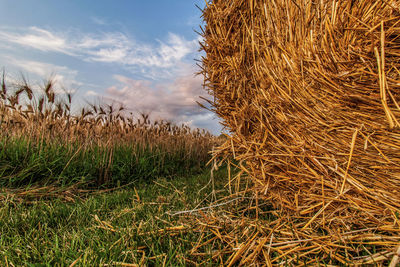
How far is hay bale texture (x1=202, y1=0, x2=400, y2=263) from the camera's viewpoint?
1.19m

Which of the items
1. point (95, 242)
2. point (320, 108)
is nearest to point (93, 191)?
point (95, 242)

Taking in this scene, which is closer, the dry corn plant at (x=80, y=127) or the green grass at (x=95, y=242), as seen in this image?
the green grass at (x=95, y=242)

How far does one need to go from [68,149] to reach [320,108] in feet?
11.3

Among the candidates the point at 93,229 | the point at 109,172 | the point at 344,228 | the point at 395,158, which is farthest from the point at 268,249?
the point at 109,172

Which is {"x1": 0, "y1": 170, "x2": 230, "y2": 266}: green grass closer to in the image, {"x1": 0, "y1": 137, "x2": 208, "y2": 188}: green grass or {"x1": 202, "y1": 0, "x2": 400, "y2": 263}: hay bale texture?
{"x1": 202, "y1": 0, "x2": 400, "y2": 263}: hay bale texture

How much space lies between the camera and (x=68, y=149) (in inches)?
136

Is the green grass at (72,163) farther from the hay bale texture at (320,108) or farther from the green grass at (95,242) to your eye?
the hay bale texture at (320,108)

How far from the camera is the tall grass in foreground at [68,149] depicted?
9.88ft

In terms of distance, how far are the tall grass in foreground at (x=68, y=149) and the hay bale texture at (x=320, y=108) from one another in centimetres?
246

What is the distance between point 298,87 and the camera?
5.01 ft

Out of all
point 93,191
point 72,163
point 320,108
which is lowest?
point 93,191

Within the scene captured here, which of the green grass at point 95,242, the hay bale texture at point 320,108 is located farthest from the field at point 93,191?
the hay bale texture at point 320,108

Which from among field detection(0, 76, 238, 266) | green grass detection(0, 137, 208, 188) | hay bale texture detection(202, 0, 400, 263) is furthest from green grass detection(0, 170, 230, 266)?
green grass detection(0, 137, 208, 188)

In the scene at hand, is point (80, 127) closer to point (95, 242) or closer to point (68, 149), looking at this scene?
point (68, 149)
